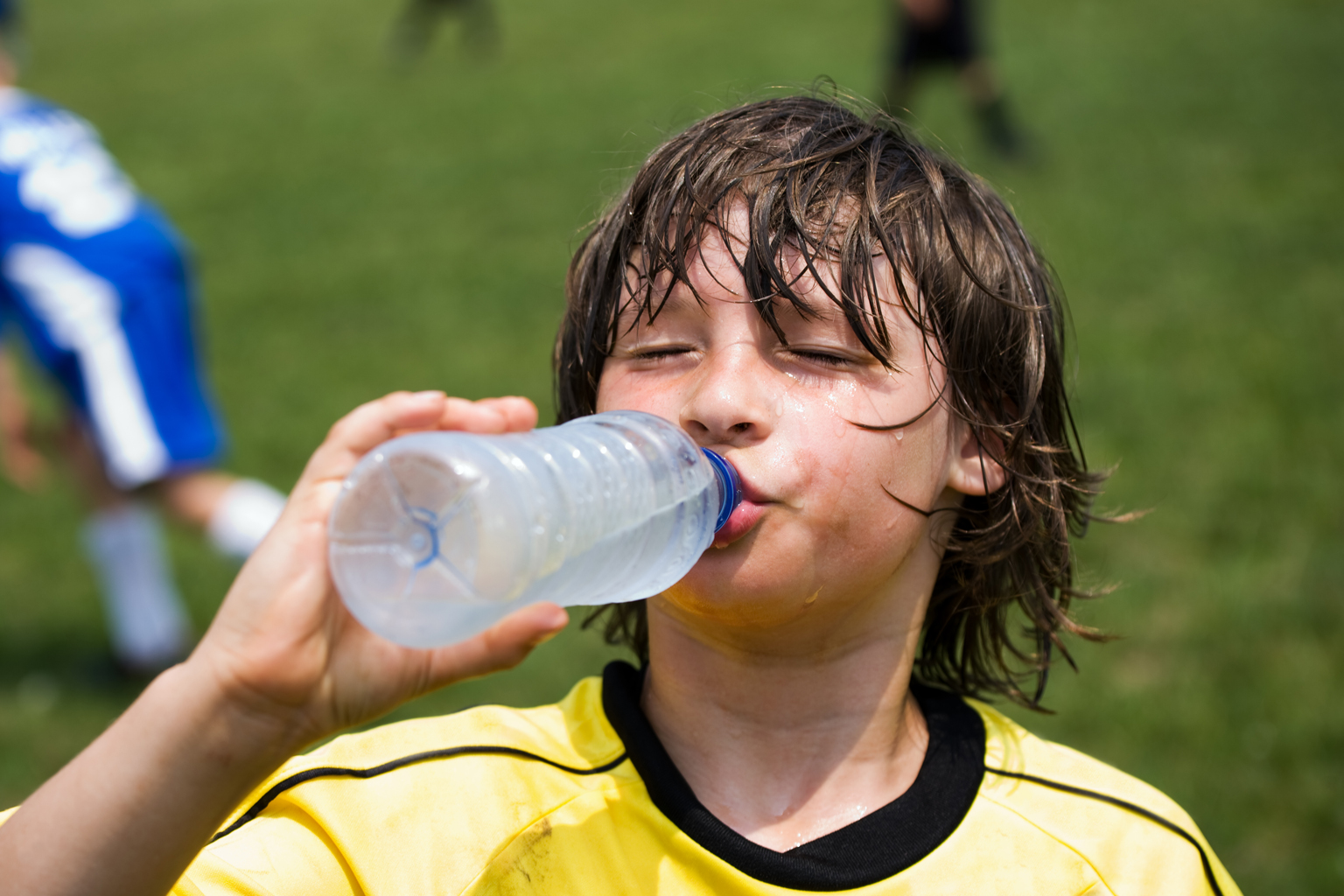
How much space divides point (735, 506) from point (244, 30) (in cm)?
2241

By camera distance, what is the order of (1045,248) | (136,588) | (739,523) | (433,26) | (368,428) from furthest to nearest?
(433,26) < (1045,248) < (136,588) < (739,523) < (368,428)

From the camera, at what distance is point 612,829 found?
5.97 feet

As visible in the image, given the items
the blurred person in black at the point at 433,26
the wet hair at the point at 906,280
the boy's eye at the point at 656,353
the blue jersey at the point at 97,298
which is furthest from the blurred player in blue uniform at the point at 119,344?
the blurred person in black at the point at 433,26

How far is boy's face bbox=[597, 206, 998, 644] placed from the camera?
1693 mm

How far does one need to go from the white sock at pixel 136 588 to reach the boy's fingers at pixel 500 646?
3.88 metres

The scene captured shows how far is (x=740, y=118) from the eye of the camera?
6.91 feet

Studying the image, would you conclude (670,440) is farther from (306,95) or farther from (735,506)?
(306,95)

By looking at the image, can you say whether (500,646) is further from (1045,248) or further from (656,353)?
(1045,248)

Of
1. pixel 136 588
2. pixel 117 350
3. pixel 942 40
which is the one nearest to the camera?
pixel 117 350

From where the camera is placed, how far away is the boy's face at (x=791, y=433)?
169 cm

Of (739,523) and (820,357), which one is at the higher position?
(820,357)

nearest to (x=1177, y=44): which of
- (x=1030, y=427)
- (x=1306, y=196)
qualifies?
(x=1306, y=196)

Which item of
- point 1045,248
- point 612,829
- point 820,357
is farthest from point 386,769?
point 1045,248

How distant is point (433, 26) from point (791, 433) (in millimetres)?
20211
